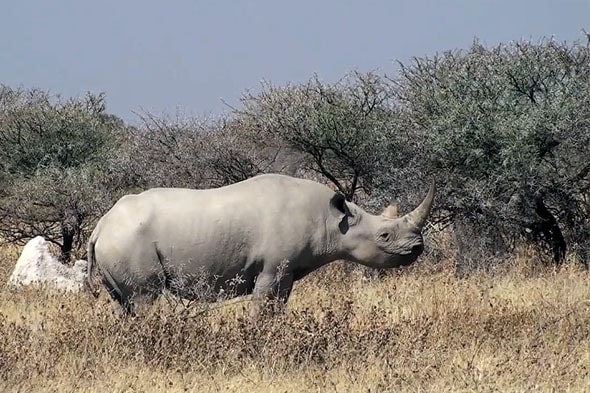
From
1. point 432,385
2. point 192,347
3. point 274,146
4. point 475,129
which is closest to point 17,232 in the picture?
point 274,146

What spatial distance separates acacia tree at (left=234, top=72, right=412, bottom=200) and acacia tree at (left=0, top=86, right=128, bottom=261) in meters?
2.92

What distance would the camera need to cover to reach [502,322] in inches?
357

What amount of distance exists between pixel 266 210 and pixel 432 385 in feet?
8.63

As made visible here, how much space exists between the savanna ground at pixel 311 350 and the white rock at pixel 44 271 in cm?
296

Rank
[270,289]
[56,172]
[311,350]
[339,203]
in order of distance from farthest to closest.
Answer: [56,172] < [339,203] < [270,289] < [311,350]

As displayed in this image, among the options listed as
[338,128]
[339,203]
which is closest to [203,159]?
[338,128]

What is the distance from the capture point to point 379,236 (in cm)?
990

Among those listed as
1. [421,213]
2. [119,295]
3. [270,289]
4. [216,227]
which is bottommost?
[119,295]

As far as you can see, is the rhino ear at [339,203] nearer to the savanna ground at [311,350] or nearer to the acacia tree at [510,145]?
the savanna ground at [311,350]

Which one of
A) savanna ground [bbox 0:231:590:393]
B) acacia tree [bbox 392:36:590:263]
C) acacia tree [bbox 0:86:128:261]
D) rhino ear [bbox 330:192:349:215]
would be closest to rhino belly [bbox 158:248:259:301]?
savanna ground [bbox 0:231:590:393]

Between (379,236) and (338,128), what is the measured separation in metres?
4.95

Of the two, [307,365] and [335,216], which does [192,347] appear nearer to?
[307,365]

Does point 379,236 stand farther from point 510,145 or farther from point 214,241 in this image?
point 510,145

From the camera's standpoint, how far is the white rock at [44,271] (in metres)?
12.7
